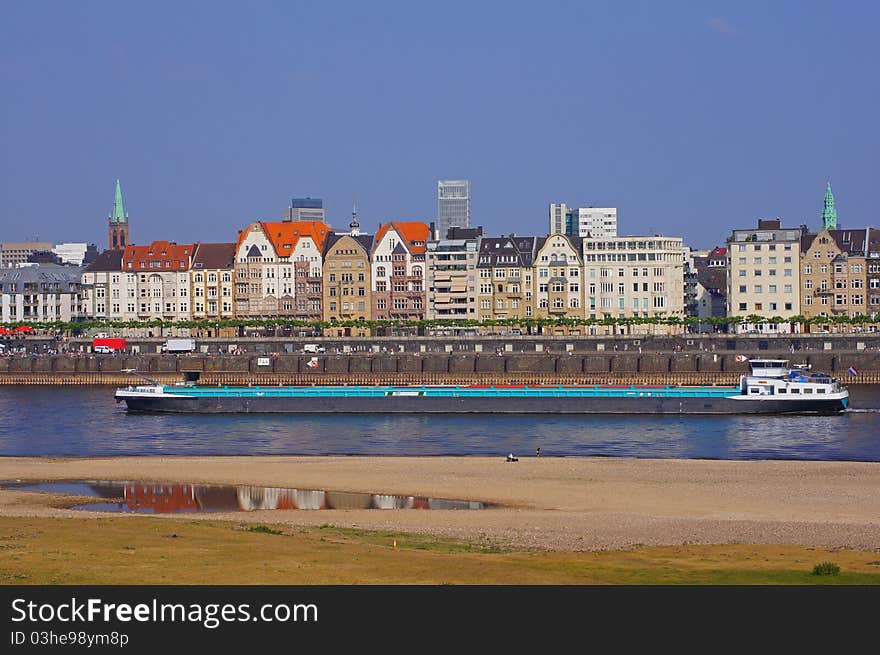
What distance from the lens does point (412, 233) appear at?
7623 inches

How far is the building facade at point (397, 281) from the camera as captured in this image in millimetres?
187875

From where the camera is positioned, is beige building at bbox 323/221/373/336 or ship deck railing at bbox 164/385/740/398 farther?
beige building at bbox 323/221/373/336

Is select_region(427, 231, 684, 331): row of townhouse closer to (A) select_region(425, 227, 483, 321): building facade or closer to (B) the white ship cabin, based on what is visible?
(A) select_region(425, 227, 483, 321): building facade

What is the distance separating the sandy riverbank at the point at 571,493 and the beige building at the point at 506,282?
108 metres

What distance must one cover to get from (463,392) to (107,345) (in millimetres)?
67623

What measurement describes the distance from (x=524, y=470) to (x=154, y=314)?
135254mm

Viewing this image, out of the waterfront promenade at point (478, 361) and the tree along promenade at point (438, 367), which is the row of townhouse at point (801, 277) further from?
the tree along promenade at point (438, 367)

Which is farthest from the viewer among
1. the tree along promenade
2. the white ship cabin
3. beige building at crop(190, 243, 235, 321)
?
beige building at crop(190, 243, 235, 321)

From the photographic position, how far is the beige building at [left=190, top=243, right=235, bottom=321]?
Answer: 195 m

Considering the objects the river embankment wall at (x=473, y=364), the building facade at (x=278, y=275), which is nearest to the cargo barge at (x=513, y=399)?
the river embankment wall at (x=473, y=364)

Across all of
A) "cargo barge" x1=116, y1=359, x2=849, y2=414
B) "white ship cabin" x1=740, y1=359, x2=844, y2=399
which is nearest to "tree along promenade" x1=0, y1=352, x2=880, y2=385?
"cargo barge" x1=116, y1=359, x2=849, y2=414

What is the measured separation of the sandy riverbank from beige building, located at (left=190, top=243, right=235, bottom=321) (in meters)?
119
